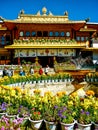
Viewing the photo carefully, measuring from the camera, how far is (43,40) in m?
39.7

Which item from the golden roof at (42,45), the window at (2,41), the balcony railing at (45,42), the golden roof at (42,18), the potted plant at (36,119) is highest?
the golden roof at (42,18)

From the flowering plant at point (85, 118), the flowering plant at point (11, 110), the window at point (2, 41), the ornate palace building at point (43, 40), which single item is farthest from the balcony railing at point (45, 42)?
the flowering plant at point (85, 118)

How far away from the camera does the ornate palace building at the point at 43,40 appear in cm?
3944

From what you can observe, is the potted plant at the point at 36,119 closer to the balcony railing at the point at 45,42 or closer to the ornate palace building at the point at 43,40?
the ornate palace building at the point at 43,40

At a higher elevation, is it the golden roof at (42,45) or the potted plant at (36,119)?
the golden roof at (42,45)

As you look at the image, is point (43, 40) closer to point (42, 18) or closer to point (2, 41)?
point (42, 18)

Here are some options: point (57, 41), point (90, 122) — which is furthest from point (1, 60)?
point (90, 122)

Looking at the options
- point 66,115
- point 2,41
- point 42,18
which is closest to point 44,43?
point 42,18

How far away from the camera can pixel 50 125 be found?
1137cm

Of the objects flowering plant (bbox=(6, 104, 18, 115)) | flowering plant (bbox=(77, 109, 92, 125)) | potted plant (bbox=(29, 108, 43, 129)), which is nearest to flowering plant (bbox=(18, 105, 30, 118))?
flowering plant (bbox=(6, 104, 18, 115))

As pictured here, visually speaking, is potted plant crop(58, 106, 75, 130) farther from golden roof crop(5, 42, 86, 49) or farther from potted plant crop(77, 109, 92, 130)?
golden roof crop(5, 42, 86, 49)

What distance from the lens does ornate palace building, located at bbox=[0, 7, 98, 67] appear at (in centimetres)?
3944

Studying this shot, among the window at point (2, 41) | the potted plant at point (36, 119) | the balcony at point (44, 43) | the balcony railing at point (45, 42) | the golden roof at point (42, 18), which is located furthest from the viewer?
the window at point (2, 41)

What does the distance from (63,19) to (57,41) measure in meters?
4.18
